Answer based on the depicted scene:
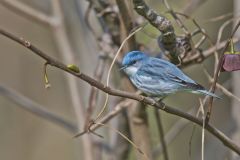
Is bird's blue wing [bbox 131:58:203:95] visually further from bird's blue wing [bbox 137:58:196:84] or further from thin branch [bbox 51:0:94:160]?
thin branch [bbox 51:0:94:160]

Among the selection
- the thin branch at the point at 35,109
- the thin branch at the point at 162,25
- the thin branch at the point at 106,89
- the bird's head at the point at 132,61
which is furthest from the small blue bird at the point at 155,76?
the thin branch at the point at 35,109

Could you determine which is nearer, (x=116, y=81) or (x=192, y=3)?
(x=192, y=3)

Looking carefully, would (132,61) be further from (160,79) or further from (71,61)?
(71,61)

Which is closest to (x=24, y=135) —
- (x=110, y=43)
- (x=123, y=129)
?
(x=123, y=129)

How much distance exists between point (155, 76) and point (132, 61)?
141mm

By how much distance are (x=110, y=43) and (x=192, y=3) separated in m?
0.54

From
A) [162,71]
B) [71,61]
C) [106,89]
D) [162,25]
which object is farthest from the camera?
[71,61]

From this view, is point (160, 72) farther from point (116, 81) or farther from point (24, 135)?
point (24, 135)

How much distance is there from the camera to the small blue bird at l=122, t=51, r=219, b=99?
2.42 metres

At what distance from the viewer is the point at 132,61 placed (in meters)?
2.50

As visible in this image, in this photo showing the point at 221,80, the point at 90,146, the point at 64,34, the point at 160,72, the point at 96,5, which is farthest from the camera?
the point at 221,80

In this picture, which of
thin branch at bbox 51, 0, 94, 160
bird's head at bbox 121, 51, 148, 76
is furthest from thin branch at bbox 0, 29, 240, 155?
thin branch at bbox 51, 0, 94, 160

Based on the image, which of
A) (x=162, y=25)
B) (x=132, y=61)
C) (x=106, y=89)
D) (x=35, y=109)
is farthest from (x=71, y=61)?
(x=106, y=89)

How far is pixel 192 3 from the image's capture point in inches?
116
